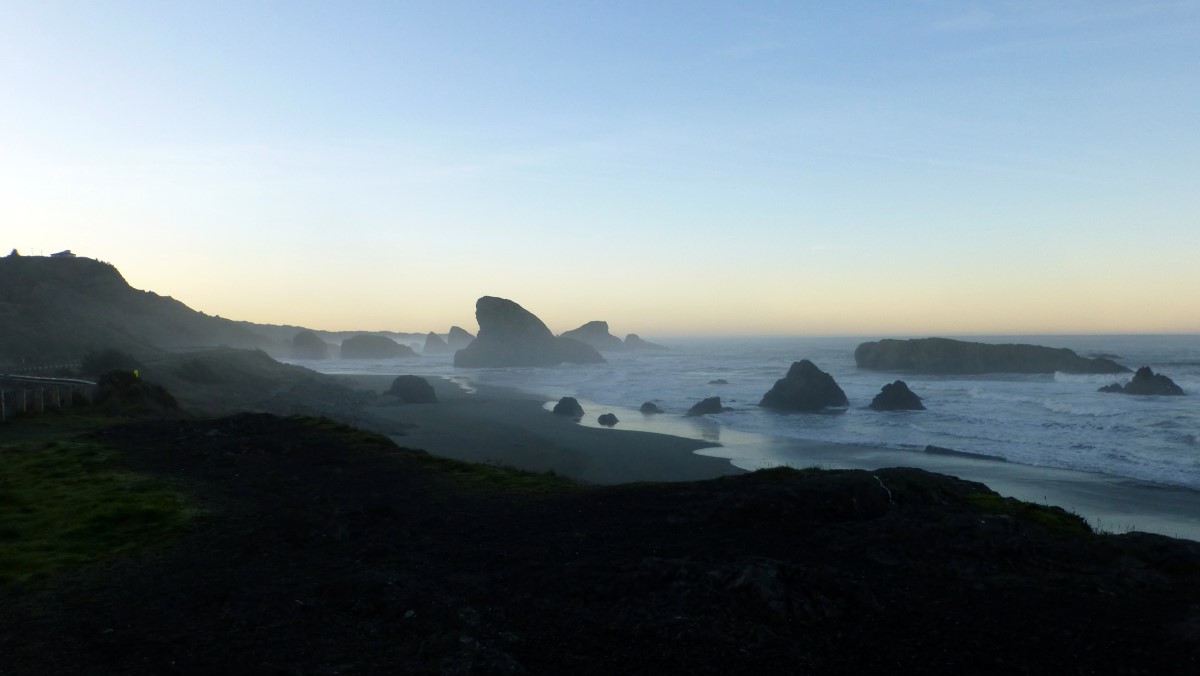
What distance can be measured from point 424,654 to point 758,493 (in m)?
7.26

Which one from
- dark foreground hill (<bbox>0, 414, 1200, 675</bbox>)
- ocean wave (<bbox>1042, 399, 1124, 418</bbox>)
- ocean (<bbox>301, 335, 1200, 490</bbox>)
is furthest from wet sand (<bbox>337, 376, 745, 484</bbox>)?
ocean wave (<bbox>1042, 399, 1124, 418</bbox>)

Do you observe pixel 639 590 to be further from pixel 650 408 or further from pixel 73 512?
pixel 650 408

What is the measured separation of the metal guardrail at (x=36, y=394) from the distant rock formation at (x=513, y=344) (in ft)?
283

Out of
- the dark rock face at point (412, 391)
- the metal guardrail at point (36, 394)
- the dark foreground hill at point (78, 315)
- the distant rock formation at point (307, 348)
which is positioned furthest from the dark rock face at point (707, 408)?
the distant rock formation at point (307, 348)

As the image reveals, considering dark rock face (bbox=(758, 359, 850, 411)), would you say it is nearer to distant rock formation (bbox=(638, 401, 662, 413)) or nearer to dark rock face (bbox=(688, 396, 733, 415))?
dark rock face (bbox=(688, 396, 733, 415))

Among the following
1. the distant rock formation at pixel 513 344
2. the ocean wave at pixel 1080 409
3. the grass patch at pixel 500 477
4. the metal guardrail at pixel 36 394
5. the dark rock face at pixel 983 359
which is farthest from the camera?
the distant rock formation at pixel 513 344

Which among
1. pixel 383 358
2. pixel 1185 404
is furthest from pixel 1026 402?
pixel 383 358

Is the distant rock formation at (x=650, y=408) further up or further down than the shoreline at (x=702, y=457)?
further up

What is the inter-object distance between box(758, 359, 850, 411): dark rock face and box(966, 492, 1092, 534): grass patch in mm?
35613

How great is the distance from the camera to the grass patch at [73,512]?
37.0ft

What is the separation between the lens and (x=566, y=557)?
10883mm

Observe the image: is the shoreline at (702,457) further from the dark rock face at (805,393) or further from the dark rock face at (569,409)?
the dark rock face at (805,393)

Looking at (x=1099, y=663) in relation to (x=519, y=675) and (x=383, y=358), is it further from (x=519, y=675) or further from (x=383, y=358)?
(x=383, y=358)

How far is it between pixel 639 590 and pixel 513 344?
117213 mm
